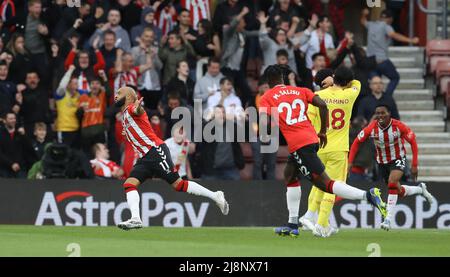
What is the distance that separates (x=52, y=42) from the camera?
27031mm

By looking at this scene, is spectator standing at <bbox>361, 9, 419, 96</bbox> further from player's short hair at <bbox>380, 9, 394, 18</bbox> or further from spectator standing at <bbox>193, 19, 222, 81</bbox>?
spectator standing at <bbox>193, 19, 222, 81</bbox>

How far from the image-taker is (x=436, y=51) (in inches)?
1143

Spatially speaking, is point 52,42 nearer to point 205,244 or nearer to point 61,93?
point 61,93

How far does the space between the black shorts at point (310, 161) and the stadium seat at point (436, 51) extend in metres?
11.9

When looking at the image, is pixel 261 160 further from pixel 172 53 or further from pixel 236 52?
pixel 172 53

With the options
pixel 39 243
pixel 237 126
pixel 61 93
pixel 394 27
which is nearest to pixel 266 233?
pixel 39 243

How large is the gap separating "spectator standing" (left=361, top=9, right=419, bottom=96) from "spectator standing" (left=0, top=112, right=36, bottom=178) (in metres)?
7.64

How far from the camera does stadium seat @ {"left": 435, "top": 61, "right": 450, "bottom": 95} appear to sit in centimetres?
2834

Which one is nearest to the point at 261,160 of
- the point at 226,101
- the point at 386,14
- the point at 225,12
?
the point at 226,101

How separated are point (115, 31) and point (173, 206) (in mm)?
4465

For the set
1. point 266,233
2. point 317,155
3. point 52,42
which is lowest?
point 266,233

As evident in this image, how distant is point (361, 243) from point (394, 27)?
13659 mm

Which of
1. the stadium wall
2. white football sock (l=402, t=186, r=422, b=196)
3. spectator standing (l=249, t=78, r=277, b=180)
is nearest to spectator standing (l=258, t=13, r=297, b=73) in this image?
spectator standing (l=249, t=78, r=277, b=180)

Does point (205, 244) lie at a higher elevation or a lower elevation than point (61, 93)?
lower
